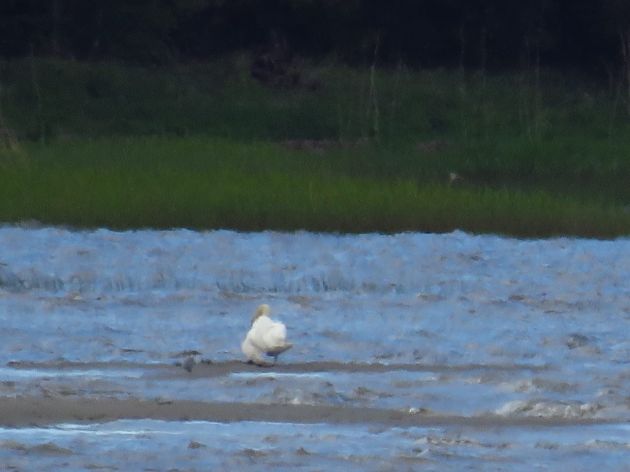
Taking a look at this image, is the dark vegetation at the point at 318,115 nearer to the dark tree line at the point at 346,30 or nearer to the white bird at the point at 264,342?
the dark tree line at the point at 346,30

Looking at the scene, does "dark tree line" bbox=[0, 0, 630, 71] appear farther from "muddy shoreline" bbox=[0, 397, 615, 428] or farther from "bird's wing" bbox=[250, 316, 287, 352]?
"muddy shoreline" bbox=[0, 397, 615, 428]

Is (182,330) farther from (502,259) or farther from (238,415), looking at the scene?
(502,259)

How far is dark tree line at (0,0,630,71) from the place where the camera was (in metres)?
28.6

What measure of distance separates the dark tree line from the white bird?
756 inches

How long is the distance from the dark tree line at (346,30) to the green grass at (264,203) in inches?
497

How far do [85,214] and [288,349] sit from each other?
5.36 m

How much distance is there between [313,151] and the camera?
1928 centimetres

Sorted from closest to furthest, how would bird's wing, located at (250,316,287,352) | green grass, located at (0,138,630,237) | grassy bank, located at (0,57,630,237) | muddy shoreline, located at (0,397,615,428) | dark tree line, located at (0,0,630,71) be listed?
muddy shoreline, located at (0,397,615,428) < bird's wing, located at (250,316,287,352) < green grass, located at (0,138,630,237) < grassy bank, located at (0,57,630,237) < dark tree line, located at (0,0,630,71)

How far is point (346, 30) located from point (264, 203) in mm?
15948

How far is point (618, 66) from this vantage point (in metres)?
28.4

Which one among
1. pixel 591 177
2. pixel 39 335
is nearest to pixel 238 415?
pixel 39 335

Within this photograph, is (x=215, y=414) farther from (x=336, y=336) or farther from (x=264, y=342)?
(x=336, y=336)

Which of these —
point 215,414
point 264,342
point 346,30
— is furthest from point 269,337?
point 346,30

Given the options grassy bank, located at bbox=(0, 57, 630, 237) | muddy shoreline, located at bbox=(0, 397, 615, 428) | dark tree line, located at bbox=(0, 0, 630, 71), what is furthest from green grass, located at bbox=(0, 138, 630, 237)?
Answer: dark tree line, located at bbox=(0, 0, 630, 71)
